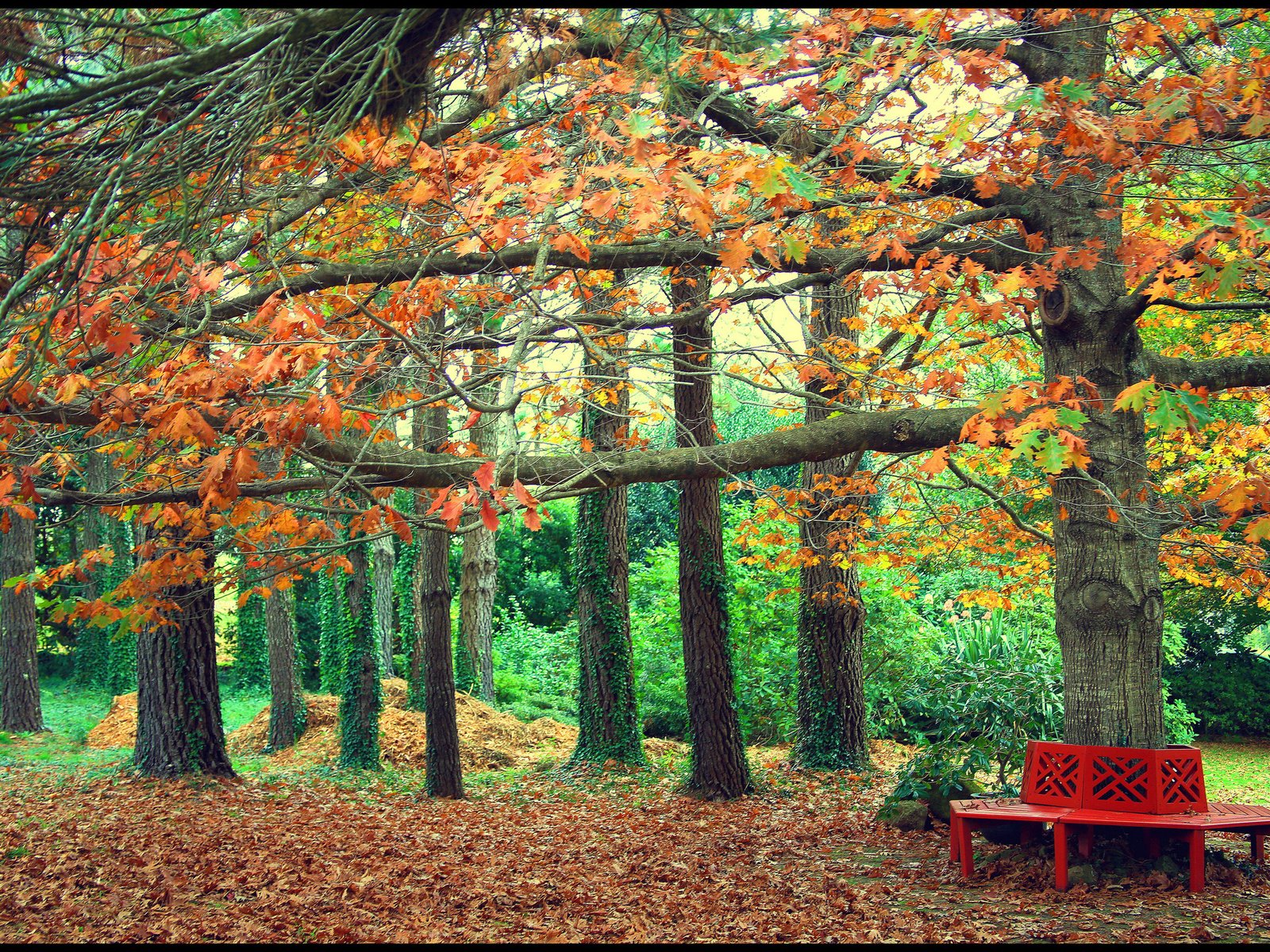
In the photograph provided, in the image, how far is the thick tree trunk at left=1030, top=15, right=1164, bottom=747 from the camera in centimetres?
621

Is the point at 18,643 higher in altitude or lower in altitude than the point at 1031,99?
lower

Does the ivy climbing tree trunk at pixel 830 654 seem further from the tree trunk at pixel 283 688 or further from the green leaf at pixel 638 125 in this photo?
the tree trunk at pixel 283 688

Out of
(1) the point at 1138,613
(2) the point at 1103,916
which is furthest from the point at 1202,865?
(1) the point at 1138,613

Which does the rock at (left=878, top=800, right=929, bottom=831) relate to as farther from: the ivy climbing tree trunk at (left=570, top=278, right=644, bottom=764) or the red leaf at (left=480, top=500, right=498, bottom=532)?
the red leaf at (left=480, top=500, right=498, bottom=532)

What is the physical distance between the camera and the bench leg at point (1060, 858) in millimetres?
5836

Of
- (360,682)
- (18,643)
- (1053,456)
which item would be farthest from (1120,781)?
(18,643)

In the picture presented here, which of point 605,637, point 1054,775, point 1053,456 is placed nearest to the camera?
point 1053,456

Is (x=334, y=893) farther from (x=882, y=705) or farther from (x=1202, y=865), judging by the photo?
(x=882, y=705)

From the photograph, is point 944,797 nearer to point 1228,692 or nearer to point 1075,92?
point 1075,92

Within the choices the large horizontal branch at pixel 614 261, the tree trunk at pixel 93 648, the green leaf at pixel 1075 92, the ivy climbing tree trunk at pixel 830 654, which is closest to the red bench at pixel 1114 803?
the large horizontal branch at pixel 614 261

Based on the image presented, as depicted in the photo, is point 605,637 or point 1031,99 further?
point 605,637

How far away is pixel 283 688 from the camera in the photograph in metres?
14.6

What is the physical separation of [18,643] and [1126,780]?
53.4 feet

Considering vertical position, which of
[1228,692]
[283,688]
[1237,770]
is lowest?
[1237,770]
